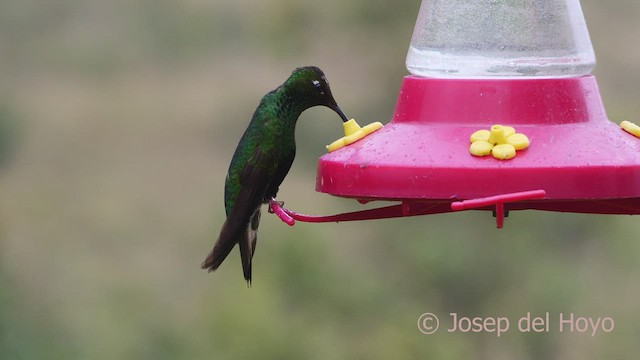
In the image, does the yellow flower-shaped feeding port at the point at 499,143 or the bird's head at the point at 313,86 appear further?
the bird's head at the point at 313,86

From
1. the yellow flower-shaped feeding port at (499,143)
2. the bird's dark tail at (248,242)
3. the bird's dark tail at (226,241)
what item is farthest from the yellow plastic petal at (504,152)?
the bird's dark tail at (248,242)

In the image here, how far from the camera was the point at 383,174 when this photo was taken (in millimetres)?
3521

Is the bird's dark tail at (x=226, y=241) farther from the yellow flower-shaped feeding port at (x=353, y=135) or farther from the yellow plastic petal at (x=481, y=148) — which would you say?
the yellow plastic petal at (x=481, y=148)

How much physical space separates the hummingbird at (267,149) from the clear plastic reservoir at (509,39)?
16.6 inches

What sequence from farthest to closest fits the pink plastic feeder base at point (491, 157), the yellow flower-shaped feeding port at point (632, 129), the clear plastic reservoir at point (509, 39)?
the clear plastic reservoir at point (509, 39)
the yellow flower-shaped feeding port at point (632, 129)
the pink plastic feeder base at point (491, 157)

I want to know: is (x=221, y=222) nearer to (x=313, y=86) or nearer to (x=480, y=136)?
(x=313, y=86)

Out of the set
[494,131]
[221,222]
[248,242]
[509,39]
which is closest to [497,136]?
[494,131]

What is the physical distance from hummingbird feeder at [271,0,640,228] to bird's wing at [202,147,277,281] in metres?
0.16

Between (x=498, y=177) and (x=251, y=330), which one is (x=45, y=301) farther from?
(x=498, y=177)

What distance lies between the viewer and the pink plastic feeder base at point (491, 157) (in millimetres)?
3389

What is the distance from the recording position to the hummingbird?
4.34 m

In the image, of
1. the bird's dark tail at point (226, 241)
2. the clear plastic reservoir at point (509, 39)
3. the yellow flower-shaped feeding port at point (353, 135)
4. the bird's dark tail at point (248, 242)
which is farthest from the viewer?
the bird's dark tail at point (248, 242)

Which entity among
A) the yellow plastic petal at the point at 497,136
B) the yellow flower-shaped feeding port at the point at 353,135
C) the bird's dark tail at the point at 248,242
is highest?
the yellow plastic petal at the point at 497,136

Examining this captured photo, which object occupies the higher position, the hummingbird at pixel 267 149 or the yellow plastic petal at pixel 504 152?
the yellow plastic petal at pixel 504 152
